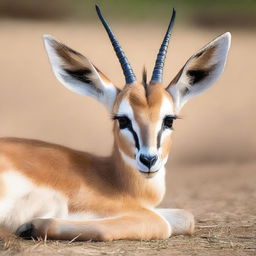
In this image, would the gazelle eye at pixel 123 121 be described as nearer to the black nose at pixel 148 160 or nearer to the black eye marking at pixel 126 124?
the black eye marking at pixel 126 124

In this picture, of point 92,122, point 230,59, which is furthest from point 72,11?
point 92,122

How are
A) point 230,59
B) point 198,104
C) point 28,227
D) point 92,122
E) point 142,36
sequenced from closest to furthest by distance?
point 28,227
point 92,122
point 198,104
point 230,59
point 142,36

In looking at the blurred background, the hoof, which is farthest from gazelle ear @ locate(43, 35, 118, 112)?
the blurred background

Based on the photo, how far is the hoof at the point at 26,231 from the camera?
755 centimetres

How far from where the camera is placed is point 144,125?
7.73 metres

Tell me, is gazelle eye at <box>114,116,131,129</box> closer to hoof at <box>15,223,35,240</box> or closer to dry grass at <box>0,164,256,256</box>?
dry grass at <box>0,164,256,256</box>

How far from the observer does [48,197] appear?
7.86 metres

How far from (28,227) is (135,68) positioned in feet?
41.7

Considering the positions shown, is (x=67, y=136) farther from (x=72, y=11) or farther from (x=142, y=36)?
(x=72, y=11)

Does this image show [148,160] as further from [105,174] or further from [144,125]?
[105,174]

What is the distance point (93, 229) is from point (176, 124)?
407 inches

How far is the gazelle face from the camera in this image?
25.0 ft

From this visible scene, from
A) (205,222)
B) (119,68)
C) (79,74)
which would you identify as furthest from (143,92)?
(119,68)

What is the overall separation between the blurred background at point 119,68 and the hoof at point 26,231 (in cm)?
736
